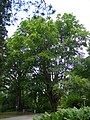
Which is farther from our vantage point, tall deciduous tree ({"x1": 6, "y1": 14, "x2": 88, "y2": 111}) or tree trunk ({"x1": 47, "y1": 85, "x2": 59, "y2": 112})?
tree trunk ({"x1": 47, "y1": 85, "x2": 59, "y2": 112})

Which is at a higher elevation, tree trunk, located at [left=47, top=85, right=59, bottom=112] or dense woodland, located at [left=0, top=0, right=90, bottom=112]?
dense woodland, located at [left=0, top=0, right=90, bottom=112]

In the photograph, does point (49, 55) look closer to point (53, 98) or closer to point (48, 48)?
point (48, 48)

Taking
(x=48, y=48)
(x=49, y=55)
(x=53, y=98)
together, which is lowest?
(x=53, y=98)

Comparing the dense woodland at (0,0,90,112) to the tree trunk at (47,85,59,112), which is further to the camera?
the tree trunk at (47,85,59,112)

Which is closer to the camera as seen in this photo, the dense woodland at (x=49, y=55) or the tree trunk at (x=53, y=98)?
the dense woodland at (x=49, y=55)

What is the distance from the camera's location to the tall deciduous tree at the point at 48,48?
2493 centimetres

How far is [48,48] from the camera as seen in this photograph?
25.4m

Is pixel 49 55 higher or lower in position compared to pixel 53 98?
higher

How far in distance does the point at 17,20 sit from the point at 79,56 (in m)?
19.0

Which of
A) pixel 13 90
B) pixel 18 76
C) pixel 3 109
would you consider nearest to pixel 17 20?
pixel 18 76

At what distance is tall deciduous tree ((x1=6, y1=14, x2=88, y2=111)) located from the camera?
24.9 m

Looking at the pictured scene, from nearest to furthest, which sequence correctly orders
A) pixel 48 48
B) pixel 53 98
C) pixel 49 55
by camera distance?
1. pixel 49 55
2. pixel 48 48
3. pixel 53 98

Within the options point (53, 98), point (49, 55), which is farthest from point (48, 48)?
point (53, 98)

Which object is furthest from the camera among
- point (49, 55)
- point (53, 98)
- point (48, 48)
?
point (53, 98)
